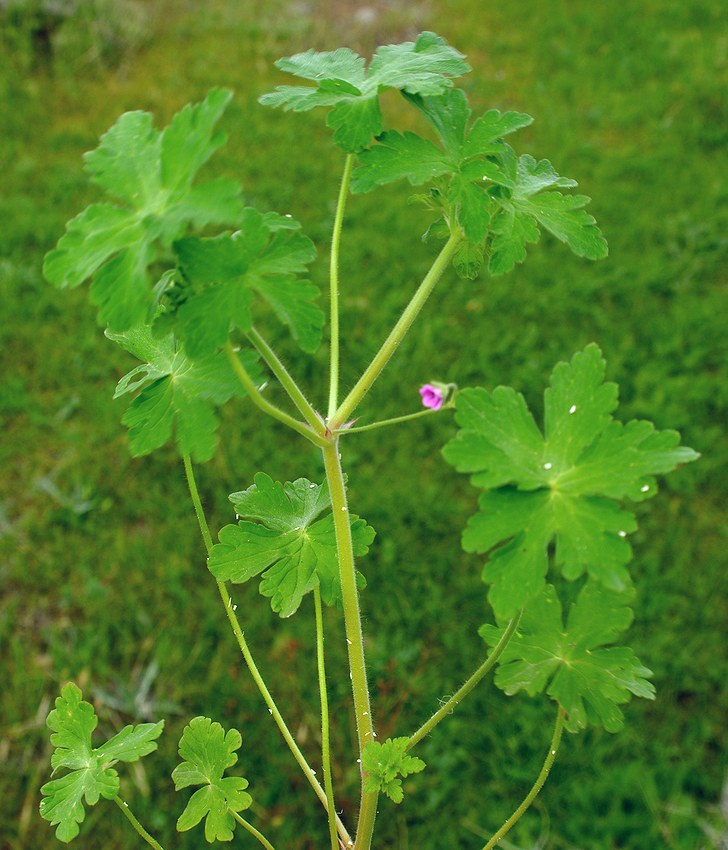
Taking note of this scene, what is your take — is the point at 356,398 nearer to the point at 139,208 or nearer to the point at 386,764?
the point at 139,208

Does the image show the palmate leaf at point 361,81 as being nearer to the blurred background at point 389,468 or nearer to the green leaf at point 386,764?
the green leaf at point 386,764

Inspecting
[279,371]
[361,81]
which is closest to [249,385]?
[279,371]

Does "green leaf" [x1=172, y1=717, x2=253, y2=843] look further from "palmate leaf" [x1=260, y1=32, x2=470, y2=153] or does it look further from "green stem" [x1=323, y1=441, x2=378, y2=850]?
"palmate leaf" [x1=260, y1=32, x2=470, y2=153]

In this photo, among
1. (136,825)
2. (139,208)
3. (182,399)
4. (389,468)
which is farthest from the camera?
(389,468)

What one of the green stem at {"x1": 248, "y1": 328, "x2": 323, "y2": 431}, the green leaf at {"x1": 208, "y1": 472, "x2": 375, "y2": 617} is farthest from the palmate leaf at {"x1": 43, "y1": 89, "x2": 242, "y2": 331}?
the green leaf at {"x1": 208, "y1": 472, "x2": 375, "y2": 617}

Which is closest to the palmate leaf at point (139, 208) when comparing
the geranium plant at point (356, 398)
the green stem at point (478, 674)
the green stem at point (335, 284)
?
the geranium plant at point (356, 398)

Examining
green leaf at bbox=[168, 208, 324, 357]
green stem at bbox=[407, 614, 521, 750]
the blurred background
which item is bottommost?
the blurred background
